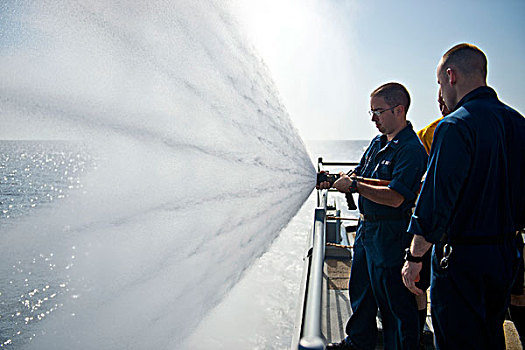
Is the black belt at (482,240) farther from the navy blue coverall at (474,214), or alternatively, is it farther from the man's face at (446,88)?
the man's face at (446,88)

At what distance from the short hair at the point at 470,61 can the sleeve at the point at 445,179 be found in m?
0.38

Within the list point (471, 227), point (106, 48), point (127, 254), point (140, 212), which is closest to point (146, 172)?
point (140, 212)

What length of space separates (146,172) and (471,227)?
157 centimetres

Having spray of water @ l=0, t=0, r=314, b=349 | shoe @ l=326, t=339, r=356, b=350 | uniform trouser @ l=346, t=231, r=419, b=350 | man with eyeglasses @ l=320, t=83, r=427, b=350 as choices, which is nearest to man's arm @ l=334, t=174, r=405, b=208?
man with eyeglasses @ l=320, t=83, r=427, b=350

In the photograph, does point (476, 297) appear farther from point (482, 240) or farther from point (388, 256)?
point (388, 256)

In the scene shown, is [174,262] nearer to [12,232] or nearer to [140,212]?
[140,212]

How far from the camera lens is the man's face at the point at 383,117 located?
2439 mm

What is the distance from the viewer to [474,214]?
167cm

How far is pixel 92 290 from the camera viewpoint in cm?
113

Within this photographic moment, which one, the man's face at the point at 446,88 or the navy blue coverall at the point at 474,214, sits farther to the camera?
the man's face at the point at 446,88

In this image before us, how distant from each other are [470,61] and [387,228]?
1.12 m

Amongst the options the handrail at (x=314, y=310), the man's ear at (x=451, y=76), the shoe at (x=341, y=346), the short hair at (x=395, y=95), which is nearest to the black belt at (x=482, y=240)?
the handrail at (x=314, y=310)

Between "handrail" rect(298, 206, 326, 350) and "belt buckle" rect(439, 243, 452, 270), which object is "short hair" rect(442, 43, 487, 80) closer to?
"belt buckle" rect(439, 243, 452, 270)

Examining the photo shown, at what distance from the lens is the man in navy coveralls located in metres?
1.63
